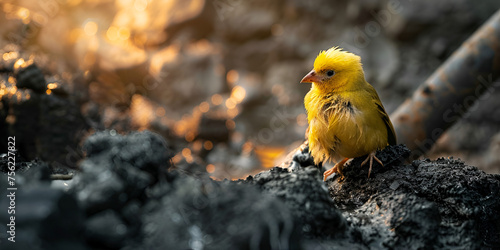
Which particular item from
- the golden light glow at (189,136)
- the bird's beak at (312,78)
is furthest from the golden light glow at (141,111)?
the bird's beak at (312,78)

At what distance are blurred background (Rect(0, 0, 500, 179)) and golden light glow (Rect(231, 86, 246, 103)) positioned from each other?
0.02 meters

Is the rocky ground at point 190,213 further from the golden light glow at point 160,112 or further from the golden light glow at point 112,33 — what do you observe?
the golden light glow at point 112,33

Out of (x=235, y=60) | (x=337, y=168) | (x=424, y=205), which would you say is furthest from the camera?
(x=235, y=60)

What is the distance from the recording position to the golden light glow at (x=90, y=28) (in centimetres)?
742

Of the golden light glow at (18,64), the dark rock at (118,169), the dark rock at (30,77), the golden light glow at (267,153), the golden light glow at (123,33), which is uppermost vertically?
the golden light glow at (123,33)

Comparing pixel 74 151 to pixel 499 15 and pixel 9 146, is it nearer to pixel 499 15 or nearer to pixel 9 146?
pixel 9 146

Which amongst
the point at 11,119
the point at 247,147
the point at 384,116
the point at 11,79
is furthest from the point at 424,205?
the point at 247,147

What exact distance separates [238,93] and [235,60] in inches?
23.4

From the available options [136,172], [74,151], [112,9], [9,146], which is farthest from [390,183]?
[112,9]

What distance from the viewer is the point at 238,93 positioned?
669 cm

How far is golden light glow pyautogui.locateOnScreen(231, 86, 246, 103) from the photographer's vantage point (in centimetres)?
661

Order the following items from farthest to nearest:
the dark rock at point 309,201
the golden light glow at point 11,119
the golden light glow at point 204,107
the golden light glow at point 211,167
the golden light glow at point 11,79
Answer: the golden light glow at point 204,107 → the golden light glow at point 211,167 → the golden light glow at point 11,79 → the golden light glow at point 11,119 → the dark rock at point 309,201

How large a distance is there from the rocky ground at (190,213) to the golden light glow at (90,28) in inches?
253

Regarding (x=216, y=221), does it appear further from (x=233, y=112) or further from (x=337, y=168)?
(x=233, y=112)
